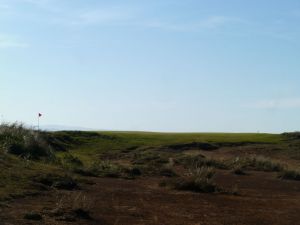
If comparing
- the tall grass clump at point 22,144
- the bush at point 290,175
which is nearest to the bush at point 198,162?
the bush at point 290,175

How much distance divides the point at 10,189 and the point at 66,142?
27228 mm

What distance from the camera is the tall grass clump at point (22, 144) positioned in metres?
24.8

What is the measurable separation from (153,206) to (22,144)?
11054 mm

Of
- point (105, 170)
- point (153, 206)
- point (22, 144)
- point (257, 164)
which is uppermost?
point (22, 144)

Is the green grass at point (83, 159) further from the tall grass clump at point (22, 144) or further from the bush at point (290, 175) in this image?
the bush at point (290, 175)

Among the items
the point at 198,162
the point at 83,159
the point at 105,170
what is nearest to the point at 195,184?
the point at 105,170

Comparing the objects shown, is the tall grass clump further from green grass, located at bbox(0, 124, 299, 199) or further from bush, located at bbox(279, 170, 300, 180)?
bush, located at bbox(279, 170, 300, 180)

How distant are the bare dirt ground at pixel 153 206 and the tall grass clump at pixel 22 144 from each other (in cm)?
401

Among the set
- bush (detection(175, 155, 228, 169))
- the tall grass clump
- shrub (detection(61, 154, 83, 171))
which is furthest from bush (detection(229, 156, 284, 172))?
the tall grass clump

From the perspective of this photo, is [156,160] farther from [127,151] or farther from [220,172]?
[127,151]

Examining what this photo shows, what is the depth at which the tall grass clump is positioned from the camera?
24772mm

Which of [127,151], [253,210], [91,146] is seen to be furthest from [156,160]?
[253,210]

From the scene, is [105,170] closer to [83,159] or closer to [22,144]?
[22,144]

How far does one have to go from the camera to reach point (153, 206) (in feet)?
53.3
